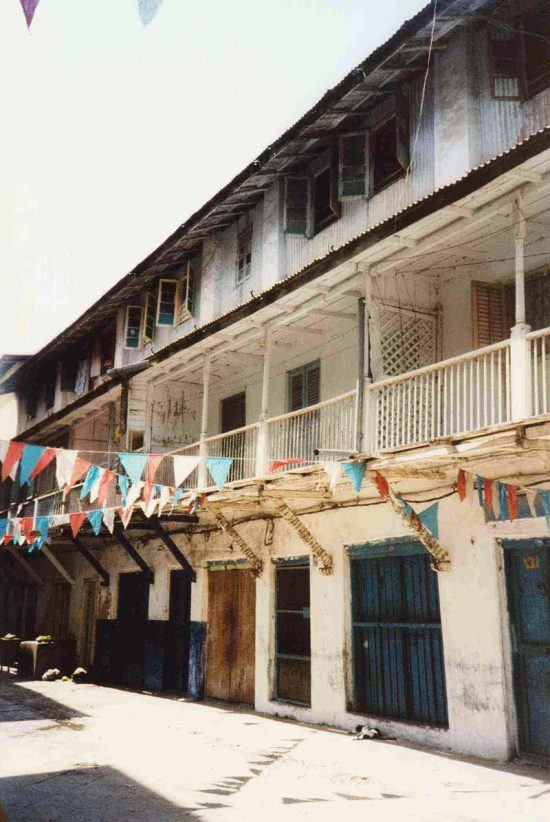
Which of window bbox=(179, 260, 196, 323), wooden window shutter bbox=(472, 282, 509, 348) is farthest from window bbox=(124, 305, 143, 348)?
wooden window shutter bbox=(472, 282, 509, 348)

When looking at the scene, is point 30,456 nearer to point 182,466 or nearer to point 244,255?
point 182,466

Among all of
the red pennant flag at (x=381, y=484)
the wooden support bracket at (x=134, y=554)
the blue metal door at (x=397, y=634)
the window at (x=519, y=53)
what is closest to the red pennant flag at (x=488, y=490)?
the red pennant flag at (x=381, y=484)

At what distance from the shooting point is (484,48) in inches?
448

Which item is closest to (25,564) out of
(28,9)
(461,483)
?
(461,483)

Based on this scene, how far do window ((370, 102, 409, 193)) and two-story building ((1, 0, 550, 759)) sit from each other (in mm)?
38

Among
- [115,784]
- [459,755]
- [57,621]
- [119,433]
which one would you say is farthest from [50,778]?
[57,621]

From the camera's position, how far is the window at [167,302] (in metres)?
19.5

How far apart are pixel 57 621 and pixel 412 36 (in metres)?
19.1

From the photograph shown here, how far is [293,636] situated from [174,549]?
368 centimetres

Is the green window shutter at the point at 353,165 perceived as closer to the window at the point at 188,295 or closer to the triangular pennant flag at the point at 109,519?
the window at the point at 188,295

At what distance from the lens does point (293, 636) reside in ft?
42.8

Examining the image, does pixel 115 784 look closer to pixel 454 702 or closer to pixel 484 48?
pixel 454 702

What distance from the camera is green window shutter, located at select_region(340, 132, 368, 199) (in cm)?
1320

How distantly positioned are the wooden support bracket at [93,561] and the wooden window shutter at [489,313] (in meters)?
12.1
